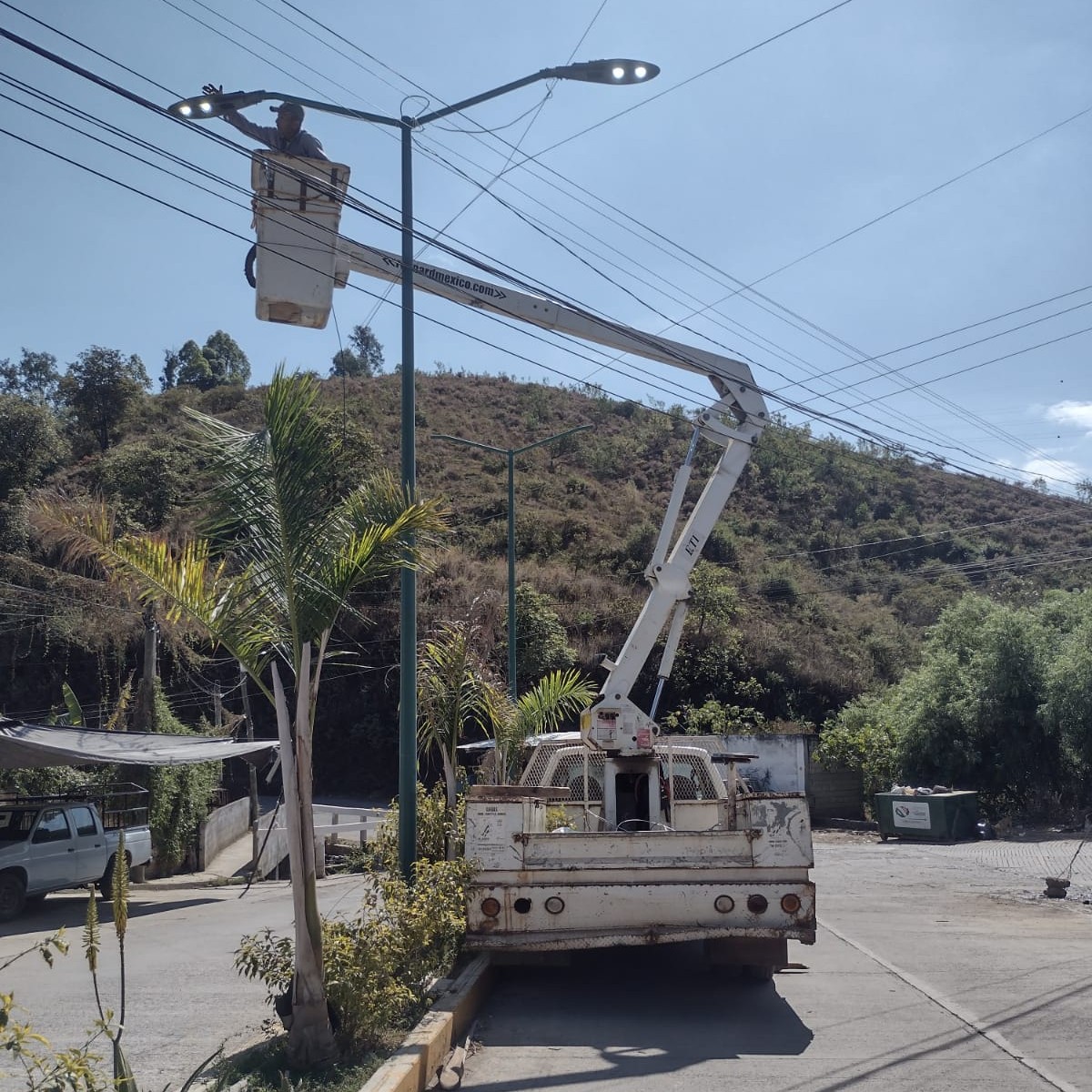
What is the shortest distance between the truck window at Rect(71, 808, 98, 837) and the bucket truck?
26.7 feet

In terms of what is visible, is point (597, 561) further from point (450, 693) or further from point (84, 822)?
point (450, 693)

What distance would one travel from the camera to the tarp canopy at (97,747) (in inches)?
583

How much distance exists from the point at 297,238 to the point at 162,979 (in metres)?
6.78

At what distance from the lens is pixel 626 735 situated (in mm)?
12031

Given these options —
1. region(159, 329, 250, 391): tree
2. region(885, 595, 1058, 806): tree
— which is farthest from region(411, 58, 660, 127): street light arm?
region(159, 329, 250, 391): tree

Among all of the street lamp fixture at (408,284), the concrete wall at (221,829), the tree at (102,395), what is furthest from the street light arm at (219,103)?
the tree at (102,395)

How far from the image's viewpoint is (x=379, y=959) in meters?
6.71

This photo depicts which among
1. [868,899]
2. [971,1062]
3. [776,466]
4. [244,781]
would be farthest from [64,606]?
[776,466]

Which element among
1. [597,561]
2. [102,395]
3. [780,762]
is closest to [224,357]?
[102,395]

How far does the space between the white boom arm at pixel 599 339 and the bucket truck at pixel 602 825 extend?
0.8 inches

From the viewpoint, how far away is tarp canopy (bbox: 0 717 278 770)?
48.6ft

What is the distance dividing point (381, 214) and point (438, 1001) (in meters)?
6.93

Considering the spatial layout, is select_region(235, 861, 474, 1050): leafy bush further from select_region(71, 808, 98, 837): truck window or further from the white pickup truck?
select_region(71, 808, 98, 837): truck window

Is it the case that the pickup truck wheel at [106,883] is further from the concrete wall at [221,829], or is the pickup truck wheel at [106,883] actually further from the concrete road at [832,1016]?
the concrete road at [832,1016]
